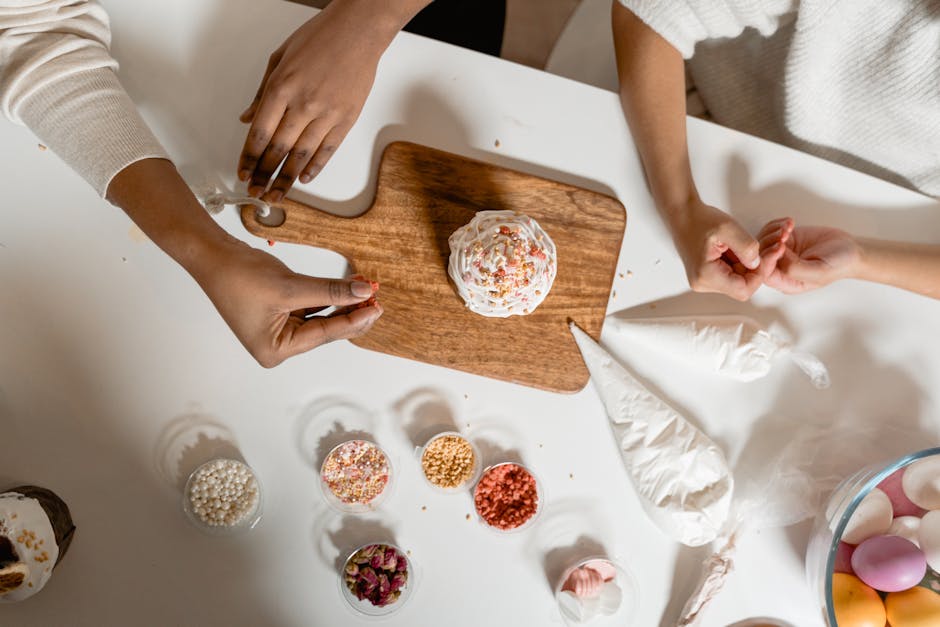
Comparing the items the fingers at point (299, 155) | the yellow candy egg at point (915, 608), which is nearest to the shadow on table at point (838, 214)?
the yellow candy egg at point (915, 608)

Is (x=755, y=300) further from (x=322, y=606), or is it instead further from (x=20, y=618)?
(x=20, y=618)

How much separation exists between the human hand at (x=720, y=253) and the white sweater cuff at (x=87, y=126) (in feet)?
2.51

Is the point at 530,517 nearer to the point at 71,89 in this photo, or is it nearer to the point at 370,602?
the point at 370,602

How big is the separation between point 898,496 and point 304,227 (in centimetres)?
98

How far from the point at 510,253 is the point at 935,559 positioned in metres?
0.75

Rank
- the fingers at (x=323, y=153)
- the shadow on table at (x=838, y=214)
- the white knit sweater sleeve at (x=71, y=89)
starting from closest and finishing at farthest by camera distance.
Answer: the white knit sweater sleeve at (x=71, y=89) → the fingers at (x=323, y=153) → the shadow on table at (x=838, y=214)

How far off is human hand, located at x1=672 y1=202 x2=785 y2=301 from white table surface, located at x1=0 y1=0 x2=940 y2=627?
0.17 ft

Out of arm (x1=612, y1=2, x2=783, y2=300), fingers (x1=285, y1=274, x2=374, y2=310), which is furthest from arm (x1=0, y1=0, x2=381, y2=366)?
arm (x1=612, y1=2, x2=783, y2=300)

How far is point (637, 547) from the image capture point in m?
1.10

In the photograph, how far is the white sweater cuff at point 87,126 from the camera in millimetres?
921

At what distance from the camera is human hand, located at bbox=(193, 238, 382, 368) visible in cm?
91

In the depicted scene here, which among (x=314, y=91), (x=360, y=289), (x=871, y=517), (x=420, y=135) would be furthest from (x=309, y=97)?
(x=871, y=517)

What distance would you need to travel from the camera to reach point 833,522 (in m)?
1.02

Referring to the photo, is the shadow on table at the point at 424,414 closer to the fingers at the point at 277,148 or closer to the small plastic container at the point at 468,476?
the small plastic container at the point at 468,476
